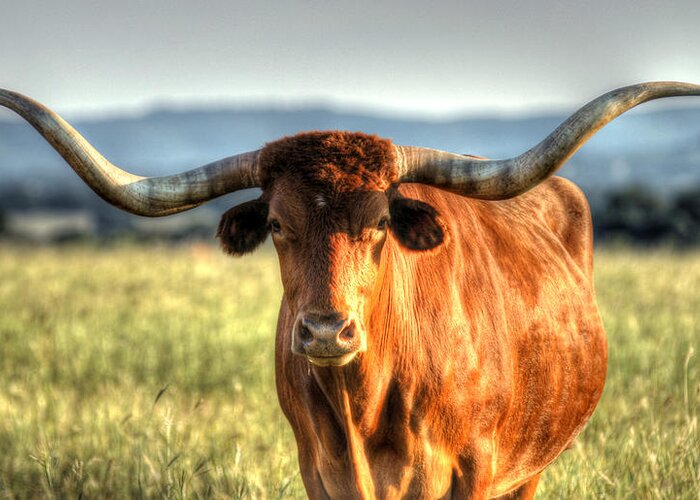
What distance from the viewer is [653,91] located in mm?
3709

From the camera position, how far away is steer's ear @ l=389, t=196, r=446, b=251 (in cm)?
384

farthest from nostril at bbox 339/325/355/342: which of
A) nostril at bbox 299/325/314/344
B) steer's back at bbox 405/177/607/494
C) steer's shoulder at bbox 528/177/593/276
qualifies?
steer's shoulder at bbox 528/177/593/276

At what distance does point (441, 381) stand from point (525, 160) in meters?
1.04

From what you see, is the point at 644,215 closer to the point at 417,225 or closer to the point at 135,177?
the point at 417,225

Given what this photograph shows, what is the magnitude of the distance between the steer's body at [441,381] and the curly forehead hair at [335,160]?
341mm

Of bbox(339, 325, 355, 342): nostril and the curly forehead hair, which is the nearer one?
bbox(339, 325, 355, 342): nostril

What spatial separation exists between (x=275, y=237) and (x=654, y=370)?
493 centimetres

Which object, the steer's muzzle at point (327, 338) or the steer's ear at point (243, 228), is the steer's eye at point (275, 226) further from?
the steer's muzzle at point (327, 338)

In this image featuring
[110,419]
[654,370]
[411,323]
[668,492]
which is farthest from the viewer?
[654,370]

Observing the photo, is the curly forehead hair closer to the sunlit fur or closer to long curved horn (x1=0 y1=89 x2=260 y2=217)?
the sunlit fur

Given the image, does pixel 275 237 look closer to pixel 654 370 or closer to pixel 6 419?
pixel 6 419

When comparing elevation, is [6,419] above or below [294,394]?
below

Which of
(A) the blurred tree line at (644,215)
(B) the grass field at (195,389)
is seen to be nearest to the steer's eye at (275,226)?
(B) the grass field at (195,389)

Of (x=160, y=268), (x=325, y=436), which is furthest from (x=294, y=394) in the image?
(x=160, y=268)
